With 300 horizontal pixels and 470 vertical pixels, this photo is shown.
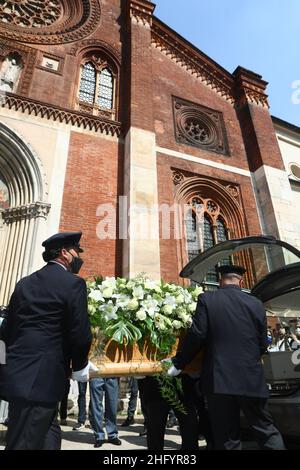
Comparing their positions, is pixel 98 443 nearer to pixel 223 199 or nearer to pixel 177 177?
pixel 177 177

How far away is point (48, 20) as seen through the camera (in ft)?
41.8

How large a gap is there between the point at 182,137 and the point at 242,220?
3953mm

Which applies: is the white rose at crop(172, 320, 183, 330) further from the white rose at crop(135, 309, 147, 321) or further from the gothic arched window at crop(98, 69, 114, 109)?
the gothic arched window at crop(98, 69, 114, 109)

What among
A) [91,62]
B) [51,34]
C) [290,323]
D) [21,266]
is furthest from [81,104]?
[290,323]

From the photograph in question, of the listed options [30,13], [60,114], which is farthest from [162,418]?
[30,13]

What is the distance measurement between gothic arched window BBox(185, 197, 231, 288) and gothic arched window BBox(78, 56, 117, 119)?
454cm

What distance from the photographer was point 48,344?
2.27 m

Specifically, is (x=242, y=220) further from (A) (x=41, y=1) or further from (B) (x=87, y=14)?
(A) (x=41, y=1)

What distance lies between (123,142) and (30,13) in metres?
6.72

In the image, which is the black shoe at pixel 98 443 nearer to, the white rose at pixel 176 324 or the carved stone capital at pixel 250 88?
the white rose at pixel 176 324

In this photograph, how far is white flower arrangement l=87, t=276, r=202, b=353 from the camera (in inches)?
116

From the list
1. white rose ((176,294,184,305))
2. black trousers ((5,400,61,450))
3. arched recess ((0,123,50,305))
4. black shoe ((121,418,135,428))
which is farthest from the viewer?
arched recess ((0,123,50,305))

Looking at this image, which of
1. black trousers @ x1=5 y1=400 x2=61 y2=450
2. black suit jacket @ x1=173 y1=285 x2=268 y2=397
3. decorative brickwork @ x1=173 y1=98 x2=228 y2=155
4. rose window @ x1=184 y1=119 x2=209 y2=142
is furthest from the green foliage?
rose window @ x1=184 y1=119 x2=209 y2=142

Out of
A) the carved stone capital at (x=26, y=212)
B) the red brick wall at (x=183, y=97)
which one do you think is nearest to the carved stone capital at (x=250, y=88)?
the red brick wall at (x=183, y=97)
